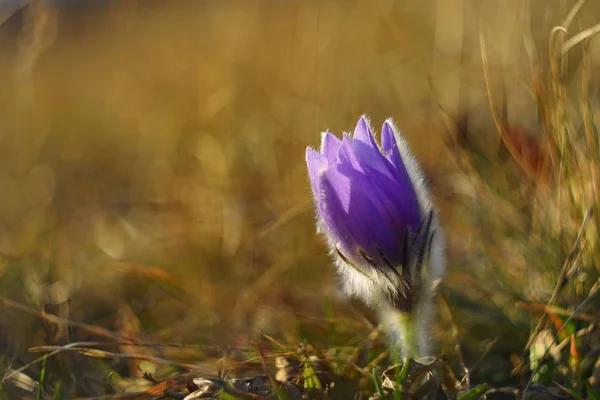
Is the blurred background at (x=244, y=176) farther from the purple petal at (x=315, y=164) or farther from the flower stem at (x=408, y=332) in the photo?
the purple petal at (x=315, y=164)

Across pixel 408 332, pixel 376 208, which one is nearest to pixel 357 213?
pixel 376 208

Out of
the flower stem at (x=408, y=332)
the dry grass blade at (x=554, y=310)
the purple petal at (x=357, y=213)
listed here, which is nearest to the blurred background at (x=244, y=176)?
the dry grass blade at (x=554, y=310)

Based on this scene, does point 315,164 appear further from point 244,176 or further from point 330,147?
point 244,176

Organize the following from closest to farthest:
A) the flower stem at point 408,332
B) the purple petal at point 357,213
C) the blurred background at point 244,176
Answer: the purple petal at point 357,213, the flower stem at point 408,332, the blurred background at point 244,176

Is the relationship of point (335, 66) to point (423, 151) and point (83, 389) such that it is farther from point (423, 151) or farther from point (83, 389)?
point (83, 389)

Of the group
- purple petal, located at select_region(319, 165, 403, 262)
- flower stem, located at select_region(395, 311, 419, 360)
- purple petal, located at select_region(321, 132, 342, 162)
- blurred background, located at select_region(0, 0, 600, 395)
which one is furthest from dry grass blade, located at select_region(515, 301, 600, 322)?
purple petal, located at select_region(321, 132, 342, 162)

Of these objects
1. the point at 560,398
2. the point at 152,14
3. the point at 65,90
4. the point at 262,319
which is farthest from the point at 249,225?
the point at 152,14

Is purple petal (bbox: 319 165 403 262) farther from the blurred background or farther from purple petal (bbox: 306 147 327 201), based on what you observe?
the blurred background
